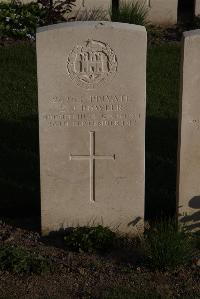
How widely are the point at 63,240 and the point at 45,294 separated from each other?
868mm

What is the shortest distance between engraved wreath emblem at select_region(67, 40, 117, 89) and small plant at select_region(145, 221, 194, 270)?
1397 mm

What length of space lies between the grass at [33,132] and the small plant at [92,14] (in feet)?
4.83

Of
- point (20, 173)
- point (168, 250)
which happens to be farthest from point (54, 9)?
point (168, 250)

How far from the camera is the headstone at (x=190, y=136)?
20.1ft

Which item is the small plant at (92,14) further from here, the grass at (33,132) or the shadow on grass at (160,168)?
the shadow on grass at (160,168)

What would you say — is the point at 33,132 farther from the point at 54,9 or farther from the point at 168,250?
the point at 54,9

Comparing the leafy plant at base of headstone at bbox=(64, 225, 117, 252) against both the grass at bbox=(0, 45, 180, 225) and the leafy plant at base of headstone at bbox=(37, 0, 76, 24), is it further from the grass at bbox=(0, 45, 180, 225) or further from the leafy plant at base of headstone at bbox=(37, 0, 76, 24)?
the leafy plant at base of headstone at bbox=(37, 0, 76, 24)

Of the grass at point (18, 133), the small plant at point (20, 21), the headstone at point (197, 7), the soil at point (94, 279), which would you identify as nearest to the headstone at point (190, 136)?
the soil at point (94, 279)

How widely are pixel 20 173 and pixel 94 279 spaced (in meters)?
2.32

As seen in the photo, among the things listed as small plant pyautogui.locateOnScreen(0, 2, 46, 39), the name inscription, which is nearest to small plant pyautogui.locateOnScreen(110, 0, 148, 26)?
small plant pyautogui.locateOnScreen(0, 2, 46, 39)

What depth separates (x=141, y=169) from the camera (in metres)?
6.49

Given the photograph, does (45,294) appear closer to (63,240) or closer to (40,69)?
(63,240)

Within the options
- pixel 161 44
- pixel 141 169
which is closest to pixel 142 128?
pixel 141 169

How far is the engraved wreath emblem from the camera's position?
617 cm
